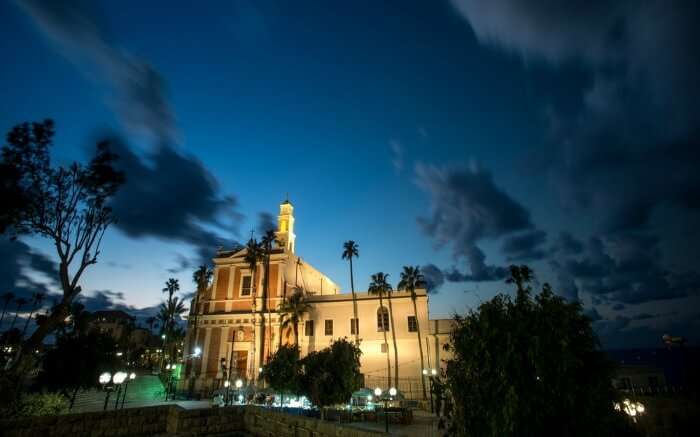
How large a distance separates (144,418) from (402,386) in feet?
83.0

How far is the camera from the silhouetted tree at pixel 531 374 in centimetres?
502

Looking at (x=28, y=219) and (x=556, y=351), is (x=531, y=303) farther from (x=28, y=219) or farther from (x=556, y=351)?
(x=28, y=219)

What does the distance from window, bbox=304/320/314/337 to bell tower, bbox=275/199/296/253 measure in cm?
1349

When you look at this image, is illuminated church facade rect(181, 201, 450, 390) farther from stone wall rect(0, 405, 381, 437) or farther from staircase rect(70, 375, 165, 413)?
stone wall rect(0, 405, 381, 437)

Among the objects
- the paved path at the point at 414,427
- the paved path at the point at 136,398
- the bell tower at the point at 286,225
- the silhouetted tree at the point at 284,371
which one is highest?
the bell tower at the point at 286,225

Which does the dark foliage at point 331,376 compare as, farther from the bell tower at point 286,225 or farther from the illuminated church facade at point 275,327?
the bell tower at point 286,225

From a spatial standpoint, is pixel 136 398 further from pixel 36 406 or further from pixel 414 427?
pixel 414 427

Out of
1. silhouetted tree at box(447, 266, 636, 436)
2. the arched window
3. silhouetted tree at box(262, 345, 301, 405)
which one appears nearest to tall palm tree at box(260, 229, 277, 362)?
the arched window

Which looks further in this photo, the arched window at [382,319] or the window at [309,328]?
the window at [309,328]

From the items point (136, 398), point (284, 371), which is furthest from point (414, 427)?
point (136, 398)

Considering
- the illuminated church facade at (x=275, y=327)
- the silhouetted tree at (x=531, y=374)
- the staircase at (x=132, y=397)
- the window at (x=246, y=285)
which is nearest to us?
the silhouetted tree at (x=531, y=374)

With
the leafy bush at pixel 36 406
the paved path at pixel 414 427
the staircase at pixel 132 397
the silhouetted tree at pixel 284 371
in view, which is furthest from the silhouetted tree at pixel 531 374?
the staircase at pixel 132 397

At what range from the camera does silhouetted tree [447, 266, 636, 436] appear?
16.5 ft

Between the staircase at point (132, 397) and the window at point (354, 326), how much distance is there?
Answer: 57.1 feet
